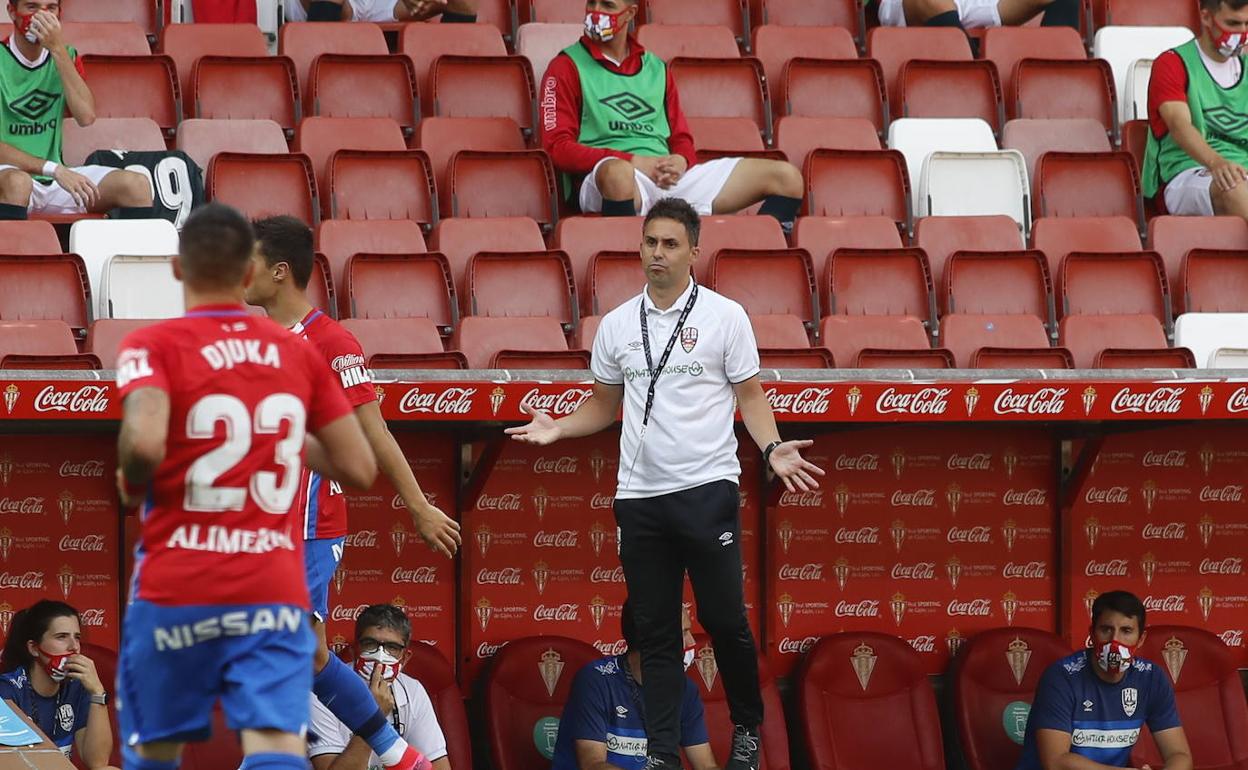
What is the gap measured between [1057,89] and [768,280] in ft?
9.94

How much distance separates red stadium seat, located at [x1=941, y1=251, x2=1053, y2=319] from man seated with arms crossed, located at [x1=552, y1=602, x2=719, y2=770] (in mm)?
2329

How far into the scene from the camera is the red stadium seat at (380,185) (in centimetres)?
977

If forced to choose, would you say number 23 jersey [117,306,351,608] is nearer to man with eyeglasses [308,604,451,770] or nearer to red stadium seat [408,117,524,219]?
man with eyeglasses [308,604,451,770]

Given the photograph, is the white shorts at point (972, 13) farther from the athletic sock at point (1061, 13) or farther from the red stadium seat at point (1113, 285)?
the red stadium seat at point (1113, 285)

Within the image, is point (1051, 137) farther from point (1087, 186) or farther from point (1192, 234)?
point (1192, 234)

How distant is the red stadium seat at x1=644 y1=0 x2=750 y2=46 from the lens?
12.1 meters

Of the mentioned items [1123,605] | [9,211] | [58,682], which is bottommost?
[58,682]

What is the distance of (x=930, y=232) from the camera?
397 inches

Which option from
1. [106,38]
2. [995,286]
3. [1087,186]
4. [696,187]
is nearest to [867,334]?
[995,286]

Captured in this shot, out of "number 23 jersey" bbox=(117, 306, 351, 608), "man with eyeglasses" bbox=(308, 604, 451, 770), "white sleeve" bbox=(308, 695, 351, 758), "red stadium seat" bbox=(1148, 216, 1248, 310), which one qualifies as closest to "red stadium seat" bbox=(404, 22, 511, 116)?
"red stadium seat" bbox=(1148, 216, 1248, 310)

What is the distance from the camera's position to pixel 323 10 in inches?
458

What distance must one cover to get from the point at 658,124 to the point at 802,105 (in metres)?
1.43

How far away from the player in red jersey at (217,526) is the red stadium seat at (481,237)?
15.8 ft

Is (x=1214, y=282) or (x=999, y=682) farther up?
(x=1214, y=282)
